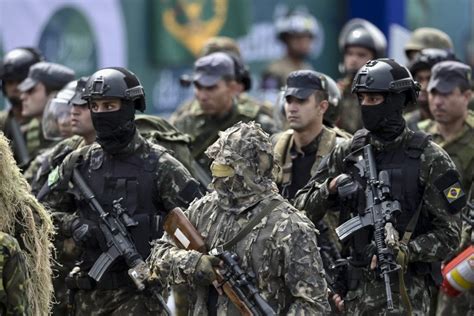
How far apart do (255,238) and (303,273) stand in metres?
0.31

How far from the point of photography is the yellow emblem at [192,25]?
18.7 meters

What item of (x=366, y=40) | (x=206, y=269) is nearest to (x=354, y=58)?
Answer: (x=366, y=40)

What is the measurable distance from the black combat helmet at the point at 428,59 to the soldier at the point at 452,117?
1269 millimetres

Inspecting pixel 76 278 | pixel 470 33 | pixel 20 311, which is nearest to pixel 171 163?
pixel 76 278

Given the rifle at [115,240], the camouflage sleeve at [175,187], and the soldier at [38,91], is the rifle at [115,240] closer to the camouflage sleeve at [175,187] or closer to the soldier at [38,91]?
the camouflage sleeve at [175,187]

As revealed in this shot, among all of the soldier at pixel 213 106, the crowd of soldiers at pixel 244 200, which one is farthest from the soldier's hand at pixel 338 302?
the soldier at pixel 213 106

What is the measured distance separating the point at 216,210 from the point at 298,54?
10439mm

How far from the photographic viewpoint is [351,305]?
368 inches

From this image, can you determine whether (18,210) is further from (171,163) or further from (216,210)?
(171,163)

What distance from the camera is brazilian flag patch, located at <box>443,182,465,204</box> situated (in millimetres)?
9148

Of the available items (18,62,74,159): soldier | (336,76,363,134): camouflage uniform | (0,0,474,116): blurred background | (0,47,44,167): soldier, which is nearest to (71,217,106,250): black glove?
(18,62,74,159): soldier

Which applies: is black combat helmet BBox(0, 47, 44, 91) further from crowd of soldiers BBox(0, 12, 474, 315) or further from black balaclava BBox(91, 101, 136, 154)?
black balaclava BBox(91, 101, 136, 154)

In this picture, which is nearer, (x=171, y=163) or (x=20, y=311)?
(x=20, y=311)

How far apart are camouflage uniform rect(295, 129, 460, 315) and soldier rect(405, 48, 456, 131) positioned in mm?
3044
